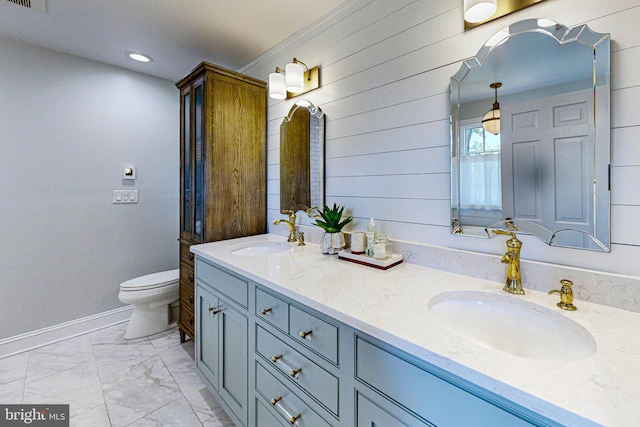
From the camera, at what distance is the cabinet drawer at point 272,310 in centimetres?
101

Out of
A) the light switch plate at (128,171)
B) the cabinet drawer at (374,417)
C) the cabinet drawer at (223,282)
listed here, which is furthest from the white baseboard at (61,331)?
the cabinet drawer at (374,417)

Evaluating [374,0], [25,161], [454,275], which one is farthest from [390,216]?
[25,161]

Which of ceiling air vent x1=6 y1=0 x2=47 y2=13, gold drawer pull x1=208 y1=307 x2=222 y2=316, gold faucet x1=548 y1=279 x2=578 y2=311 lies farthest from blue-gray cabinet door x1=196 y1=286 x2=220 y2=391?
ceiling air vent x1=6 y1=0 x2=47 y2=13

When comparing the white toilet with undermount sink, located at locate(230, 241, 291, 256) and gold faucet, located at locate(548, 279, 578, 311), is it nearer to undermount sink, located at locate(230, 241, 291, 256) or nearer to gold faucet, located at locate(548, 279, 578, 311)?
undermount sink, located at locate(230, 241, 291, 256)

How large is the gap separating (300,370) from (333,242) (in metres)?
0.65

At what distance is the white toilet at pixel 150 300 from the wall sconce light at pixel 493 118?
237 cm

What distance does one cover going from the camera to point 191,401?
1.58 m

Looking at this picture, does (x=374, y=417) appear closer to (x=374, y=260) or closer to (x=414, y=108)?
(x=374, y=260)

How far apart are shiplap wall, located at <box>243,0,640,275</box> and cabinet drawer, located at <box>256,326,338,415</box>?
73 cm

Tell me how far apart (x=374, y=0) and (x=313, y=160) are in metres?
0.90

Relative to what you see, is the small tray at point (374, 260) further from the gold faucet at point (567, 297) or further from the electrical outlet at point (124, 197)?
the electrical outlet at point (124, 197)

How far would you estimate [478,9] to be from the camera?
40.6 inches

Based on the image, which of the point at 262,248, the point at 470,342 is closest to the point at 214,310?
the point at 262,248

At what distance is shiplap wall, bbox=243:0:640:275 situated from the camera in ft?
2.75
